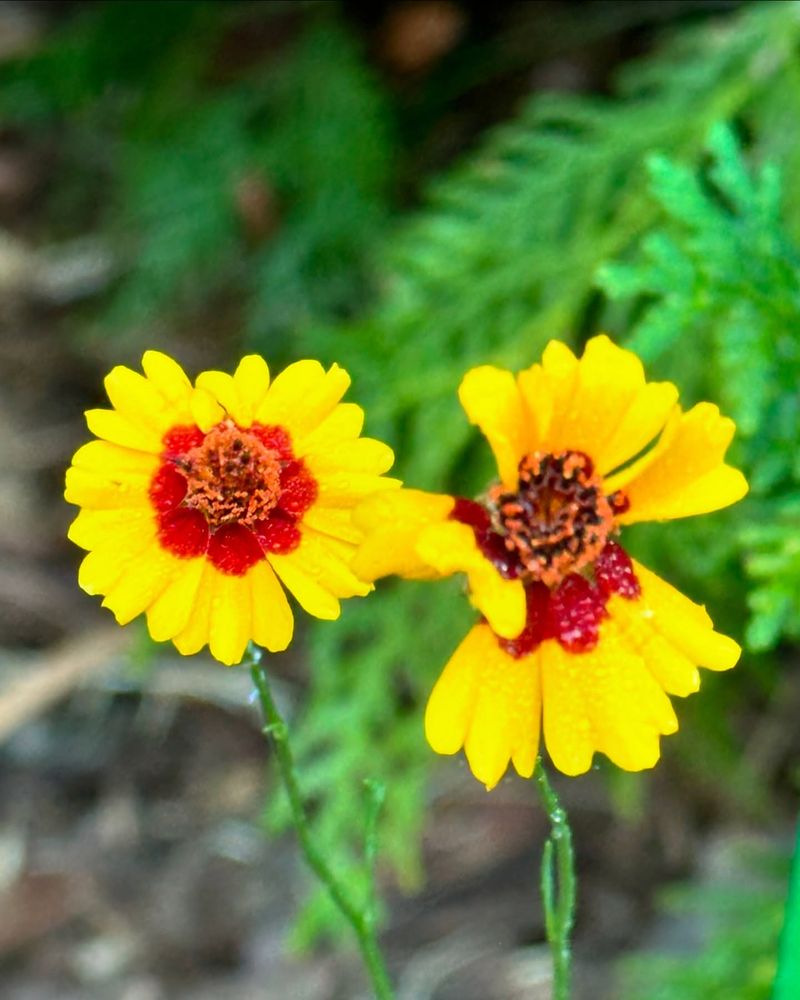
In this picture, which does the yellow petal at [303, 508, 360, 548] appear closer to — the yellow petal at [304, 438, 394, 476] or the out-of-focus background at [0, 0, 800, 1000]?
the yellow petal at [304, 438, 394, 476]

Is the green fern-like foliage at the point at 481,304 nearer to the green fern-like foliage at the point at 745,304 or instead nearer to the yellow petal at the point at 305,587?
the green fern-like foliage at the point at 745,304

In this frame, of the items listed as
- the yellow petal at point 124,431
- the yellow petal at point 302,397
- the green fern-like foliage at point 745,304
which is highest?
the green fern-like foliage at point 745,304

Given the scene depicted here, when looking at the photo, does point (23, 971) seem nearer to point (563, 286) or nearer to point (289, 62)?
point (563, 286)

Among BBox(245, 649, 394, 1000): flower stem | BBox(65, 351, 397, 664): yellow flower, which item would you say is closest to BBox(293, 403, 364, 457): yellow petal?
BBox(65, 351, 397, 664): yellow flower

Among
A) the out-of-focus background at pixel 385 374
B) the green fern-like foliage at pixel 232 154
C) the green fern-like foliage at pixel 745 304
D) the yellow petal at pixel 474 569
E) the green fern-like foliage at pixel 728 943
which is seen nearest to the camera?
the yellow petal at pixel 474 569

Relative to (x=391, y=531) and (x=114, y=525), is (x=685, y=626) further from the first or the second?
(x=114, y=525)

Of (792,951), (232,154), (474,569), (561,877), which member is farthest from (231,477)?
(232,154)

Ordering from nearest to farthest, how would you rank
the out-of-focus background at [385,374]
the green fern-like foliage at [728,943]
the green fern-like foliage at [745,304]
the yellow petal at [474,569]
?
the yellow petal at [474,569] → the green fern-like foliage at [745,304] → the green fern-like foliage at [728,943] → the out-of-focus background at [385,374]

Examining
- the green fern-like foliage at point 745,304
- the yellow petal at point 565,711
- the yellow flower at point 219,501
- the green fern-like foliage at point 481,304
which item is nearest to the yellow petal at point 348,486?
the yellow flower at point 219,501
